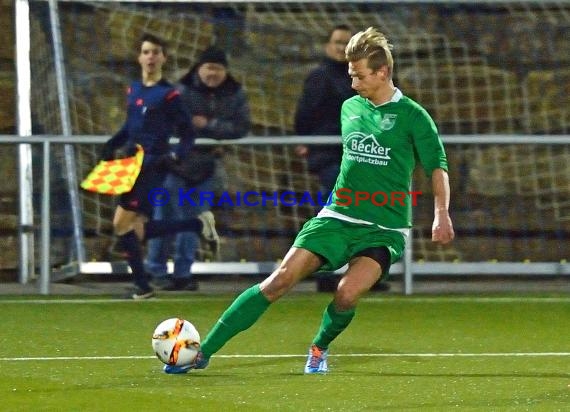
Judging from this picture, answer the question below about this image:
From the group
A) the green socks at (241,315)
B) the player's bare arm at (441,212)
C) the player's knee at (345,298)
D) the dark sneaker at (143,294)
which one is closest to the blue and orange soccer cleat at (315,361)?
the player's knee at (345,298)

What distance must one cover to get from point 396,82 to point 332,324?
17.1ft

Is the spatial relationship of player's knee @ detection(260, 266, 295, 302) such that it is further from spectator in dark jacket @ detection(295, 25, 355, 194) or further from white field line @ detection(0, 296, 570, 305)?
spectator in dark jacket @ detection(295, 25, 355, 194)


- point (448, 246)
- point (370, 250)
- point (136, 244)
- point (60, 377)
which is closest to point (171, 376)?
point (60, 377)

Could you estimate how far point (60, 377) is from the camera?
7445 millimetres

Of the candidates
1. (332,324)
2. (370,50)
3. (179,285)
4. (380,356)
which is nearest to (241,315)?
(332,324)

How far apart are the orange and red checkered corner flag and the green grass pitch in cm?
80

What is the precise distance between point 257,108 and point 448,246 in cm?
183

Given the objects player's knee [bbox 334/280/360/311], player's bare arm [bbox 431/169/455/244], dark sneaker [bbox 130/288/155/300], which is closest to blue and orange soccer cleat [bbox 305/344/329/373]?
player's knee [bbox 334/280/360/311]

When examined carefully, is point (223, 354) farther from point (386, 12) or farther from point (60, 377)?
point (386, 12)

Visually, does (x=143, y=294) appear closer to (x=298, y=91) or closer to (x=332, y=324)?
(x=298, y=91)

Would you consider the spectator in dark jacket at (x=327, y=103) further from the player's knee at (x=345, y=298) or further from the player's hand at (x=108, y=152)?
the player's knee at (x=345, y=298)

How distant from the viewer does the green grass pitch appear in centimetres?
672

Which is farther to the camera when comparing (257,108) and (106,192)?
(257,108)

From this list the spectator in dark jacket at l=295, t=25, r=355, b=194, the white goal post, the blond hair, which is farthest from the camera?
the white goal post
